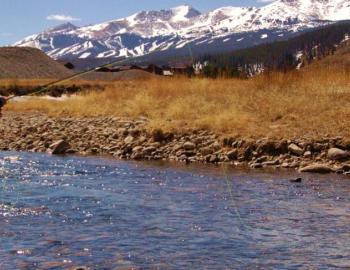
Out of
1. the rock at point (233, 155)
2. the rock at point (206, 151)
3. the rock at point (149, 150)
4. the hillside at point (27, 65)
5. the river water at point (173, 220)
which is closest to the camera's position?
the river water at point (173, 220)

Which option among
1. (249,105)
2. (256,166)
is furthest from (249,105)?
(256,166)

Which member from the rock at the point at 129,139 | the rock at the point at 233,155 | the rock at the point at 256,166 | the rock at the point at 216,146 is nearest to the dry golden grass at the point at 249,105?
the rock at the point at 216,146

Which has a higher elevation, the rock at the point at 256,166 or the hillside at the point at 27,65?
the hillside at the point at 27,65

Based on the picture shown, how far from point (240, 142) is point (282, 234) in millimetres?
9076

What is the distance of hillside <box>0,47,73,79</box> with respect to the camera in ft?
355

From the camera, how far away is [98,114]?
2748 cm

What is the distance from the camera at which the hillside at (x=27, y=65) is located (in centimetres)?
10831

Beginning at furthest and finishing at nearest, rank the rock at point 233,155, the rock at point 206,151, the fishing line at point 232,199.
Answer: the rock at point 206,151
the rock at point 233,155
the fishing line at point 232,199

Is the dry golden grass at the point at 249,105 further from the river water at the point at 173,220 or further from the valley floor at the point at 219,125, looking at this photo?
the river water at the point at 173,220

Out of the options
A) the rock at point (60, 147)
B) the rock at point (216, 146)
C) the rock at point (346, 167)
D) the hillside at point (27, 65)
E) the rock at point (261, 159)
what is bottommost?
the rock at point (346, 167)

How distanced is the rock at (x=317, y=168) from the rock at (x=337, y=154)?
616 mm

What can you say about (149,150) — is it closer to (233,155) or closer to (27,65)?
(233,155)

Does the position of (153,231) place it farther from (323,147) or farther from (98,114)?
(98,114)

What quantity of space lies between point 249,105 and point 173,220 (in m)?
12.0
